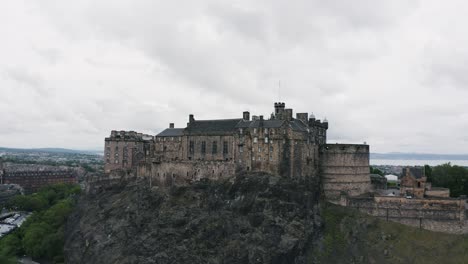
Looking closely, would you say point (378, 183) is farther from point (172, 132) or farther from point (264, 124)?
point (172, 132)

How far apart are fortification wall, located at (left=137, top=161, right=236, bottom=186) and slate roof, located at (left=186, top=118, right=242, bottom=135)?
7838mm

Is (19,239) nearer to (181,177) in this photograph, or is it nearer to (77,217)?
(77,217)

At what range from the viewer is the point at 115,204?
89.1 meters

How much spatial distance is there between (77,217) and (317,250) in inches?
2327

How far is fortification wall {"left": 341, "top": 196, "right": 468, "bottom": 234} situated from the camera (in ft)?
226

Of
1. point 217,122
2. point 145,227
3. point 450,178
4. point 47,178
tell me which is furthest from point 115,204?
point 47,178

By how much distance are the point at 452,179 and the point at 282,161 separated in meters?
41.6

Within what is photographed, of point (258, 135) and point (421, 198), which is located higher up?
point (258, 135)

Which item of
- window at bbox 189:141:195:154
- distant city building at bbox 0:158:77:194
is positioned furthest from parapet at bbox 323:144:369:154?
distant city building at bbox 0:158:77:194

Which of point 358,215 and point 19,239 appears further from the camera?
point 19,239

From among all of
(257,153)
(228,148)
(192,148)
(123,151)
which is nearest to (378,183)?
(257,153)

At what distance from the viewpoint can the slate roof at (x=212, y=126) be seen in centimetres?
8619

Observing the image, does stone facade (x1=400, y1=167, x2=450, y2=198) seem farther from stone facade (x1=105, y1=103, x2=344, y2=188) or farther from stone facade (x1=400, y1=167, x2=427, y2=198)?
stone facade (x1=105, y1=103, x2=344, y2=188)

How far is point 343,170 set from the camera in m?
83.2
